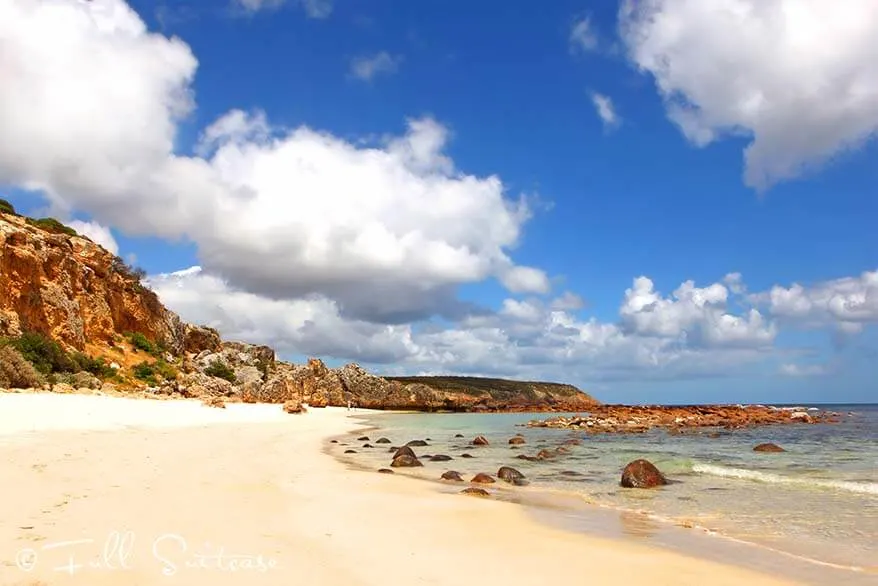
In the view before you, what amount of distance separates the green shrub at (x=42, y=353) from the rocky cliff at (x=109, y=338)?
0.07 meters

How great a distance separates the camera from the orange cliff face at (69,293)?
135 feet

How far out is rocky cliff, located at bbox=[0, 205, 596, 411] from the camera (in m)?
40.2

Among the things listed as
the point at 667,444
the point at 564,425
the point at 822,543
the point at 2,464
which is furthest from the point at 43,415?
the point at 564,425

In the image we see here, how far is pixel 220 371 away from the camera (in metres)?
67.4

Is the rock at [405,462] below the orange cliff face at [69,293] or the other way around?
below

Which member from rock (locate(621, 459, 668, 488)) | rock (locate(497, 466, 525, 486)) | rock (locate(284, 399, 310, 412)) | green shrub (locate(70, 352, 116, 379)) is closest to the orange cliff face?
green shrub (locate(70, 352, 116, 379))

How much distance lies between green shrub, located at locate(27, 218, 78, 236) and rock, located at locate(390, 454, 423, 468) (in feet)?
180

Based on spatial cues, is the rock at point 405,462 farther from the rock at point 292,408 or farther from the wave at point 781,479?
the rock at point 292,408

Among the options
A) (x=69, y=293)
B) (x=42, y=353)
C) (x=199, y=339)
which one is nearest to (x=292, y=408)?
(x=69, y=293)

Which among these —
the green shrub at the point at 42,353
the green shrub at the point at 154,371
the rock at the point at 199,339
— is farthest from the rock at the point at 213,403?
the rock at the point at 199,339

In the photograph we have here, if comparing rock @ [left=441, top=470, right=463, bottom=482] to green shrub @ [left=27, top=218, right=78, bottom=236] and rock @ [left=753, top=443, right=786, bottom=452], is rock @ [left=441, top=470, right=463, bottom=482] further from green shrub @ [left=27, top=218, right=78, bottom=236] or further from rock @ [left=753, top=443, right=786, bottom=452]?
green shrub @ [left=27, top=218, right=78, bottom=236]

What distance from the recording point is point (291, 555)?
7.37 metres

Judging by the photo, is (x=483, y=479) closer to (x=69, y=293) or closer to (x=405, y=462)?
(x=405, y=462)

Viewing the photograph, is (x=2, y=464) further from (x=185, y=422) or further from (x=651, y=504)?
(x=185, y=422)
